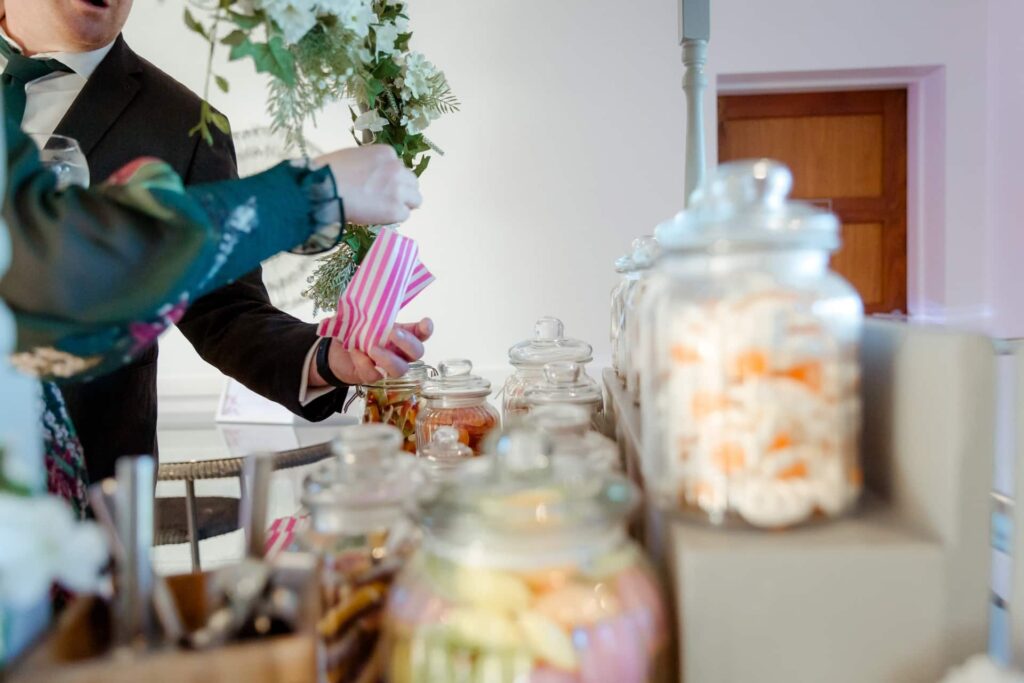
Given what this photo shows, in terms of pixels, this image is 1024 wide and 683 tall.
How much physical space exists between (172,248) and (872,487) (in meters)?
0.53

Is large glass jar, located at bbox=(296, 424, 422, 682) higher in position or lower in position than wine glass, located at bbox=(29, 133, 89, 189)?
lower

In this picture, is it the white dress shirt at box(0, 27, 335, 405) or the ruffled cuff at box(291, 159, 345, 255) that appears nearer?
the ruffled cuff at box(291, 159, 345, 255)

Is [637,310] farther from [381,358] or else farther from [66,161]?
[66,161]

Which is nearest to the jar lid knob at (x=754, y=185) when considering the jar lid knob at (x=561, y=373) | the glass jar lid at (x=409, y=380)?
the jar lid knob at (x=561, y=373)

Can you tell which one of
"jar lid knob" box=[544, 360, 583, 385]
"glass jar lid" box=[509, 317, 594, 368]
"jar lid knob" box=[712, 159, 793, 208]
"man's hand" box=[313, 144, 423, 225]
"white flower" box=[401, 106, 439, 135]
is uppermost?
"white flower" box=[401, 106, 439, 135]

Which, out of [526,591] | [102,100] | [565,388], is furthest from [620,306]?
[102,100]

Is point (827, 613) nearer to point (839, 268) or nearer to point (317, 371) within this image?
point (317, 371)

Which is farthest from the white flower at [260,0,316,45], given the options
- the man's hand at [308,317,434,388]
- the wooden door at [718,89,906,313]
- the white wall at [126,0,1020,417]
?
the wooden door at [718,89,906,313]

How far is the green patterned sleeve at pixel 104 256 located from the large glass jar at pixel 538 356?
500 mm

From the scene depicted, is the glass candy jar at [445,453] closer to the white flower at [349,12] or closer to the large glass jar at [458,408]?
the large glass jar at [458,408]

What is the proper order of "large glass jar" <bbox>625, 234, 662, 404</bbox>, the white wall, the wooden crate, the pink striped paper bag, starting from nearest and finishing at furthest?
1. the wooden crate
2. "large glass jar" <bbox>625, 234, 662, 404</bbox>
3. the pink striped paper bag
4. the white wall

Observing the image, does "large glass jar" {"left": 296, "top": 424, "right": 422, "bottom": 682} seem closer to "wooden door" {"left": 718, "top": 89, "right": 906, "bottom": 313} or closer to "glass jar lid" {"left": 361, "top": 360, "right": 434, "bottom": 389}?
"glass jar lid" {"left": 361, "top": 360, "right": 434, "bottom": 389}

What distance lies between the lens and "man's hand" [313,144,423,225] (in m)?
0.68

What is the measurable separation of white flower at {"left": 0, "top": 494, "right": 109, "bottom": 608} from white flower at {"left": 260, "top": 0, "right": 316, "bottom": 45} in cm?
44
